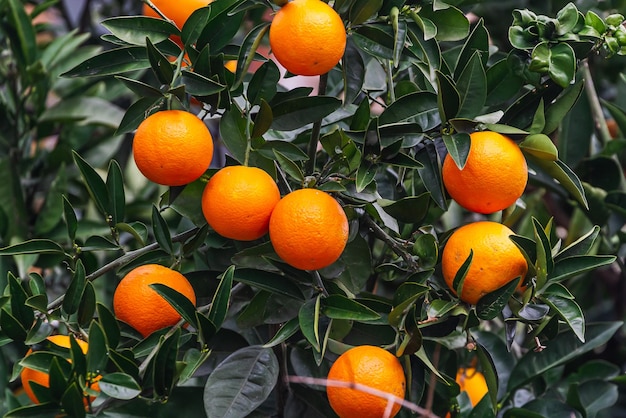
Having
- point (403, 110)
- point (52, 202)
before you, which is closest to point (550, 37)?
point (403, 110)

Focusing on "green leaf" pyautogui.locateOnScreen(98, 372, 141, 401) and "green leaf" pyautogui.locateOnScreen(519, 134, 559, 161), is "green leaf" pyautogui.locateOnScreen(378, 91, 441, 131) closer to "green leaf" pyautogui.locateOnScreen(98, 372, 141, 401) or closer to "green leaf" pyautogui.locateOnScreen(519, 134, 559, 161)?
"green leaf" pyautogui.locateOnScreen(519, 134, 559, 161)

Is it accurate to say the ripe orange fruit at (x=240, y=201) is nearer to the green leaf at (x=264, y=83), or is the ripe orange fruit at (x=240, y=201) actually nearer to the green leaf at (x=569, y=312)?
the green leaf at (x=264, y=83)

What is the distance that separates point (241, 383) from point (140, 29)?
0.37 meters

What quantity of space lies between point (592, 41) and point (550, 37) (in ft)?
0.13

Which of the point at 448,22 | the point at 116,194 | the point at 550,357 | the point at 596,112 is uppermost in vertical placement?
the point at 448,22

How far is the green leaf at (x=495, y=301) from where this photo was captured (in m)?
0.72

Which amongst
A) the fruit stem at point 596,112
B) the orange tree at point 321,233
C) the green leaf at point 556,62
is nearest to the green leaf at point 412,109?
the orange tree at point 321,233

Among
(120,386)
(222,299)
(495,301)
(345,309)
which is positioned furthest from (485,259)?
(120,386)

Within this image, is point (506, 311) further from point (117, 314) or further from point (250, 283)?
point (117, 314)

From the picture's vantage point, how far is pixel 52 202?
1.29 meters

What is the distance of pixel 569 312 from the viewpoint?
732mm

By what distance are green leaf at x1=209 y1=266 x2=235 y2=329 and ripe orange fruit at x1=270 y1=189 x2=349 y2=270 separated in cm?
5

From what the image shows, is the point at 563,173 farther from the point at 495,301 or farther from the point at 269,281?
the point at 269,281

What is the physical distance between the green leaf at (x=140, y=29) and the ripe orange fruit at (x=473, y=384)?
0.56m
